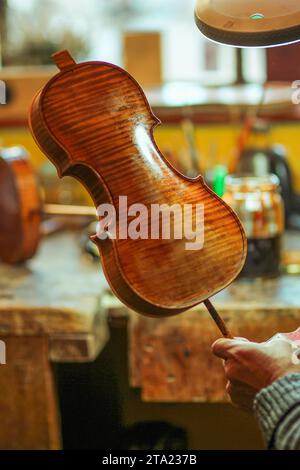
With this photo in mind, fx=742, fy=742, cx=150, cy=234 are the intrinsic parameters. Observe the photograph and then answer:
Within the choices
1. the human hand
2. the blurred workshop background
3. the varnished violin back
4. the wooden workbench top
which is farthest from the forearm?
the wooden workbench top

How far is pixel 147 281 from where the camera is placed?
84 centimetres

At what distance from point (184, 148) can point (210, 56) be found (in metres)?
1.45

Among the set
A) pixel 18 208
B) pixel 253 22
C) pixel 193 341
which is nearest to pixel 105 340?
pixel 193 341

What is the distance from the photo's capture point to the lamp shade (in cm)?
86

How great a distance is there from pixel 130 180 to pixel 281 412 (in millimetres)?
312

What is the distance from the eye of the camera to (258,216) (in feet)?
5.11

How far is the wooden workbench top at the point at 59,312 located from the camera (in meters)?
1.49

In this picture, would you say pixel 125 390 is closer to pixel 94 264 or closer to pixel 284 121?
pixel 94 264

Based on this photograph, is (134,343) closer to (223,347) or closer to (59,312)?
(59,312)

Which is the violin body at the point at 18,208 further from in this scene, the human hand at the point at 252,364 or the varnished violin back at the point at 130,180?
the human hand at the point at 252,364

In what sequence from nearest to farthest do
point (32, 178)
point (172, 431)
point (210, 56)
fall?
point (172, 431)
point (32, 178)
point (210, 56)

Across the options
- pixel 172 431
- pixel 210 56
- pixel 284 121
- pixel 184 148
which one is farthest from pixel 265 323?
pixel 210 56

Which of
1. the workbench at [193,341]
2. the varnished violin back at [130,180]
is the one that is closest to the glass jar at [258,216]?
the workbench at [193,341]

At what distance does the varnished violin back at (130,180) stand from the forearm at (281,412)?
0.44 ft
